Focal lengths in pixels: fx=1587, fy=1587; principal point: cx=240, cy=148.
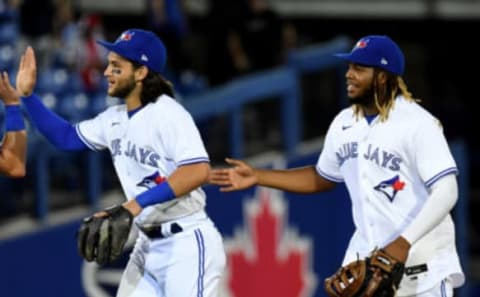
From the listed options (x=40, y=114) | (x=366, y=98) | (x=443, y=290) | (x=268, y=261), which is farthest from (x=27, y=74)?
(x=268, y=261)

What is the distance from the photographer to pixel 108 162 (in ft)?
A: 32.4

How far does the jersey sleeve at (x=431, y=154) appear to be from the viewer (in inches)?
248

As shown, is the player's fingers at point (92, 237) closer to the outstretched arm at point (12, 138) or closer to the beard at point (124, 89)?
the outstretched arm at point (12, 138)

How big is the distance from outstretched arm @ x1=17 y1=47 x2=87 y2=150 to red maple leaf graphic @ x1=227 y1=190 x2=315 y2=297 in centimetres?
376

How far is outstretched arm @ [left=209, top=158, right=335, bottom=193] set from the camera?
22.3 ft

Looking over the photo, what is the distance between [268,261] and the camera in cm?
1112

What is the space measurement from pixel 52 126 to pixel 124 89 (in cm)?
44

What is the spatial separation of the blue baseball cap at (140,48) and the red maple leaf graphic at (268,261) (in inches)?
159

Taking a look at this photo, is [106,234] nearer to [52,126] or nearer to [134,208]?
[134,208]

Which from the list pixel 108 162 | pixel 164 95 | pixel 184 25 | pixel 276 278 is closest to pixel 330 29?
pixel 184 25

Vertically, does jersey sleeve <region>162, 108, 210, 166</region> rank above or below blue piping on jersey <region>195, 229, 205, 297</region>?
above

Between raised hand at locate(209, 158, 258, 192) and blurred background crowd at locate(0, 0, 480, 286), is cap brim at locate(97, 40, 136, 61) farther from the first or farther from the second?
blurred background crowd at locate(0, 0, 480, 286)

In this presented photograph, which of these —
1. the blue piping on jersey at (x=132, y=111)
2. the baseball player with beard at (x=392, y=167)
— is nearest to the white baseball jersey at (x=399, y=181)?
the baseball player with beard at (x=392, y=167)

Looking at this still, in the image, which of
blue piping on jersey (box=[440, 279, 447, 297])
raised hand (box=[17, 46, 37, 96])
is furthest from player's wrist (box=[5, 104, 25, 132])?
blue piping on jersey (box=[440, 279, 447, 297])
